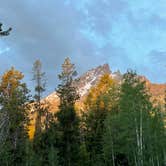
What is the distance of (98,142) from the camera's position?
49.9 m

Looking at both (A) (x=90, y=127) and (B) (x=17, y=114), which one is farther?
(A) (x=90, y=127)

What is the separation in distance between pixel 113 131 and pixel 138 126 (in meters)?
7.02


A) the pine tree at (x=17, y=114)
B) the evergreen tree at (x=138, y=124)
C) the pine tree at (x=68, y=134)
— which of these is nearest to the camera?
the evergreen tree at (x=138, y=124)

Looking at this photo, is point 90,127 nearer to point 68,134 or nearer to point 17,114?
point 68,134

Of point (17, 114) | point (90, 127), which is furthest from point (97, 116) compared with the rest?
point (17, 114)

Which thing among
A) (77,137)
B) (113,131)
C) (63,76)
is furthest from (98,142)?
(63,76)

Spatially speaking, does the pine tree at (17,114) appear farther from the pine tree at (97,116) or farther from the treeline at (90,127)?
the pine tree at (97,116)

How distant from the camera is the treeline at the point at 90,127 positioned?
124ft

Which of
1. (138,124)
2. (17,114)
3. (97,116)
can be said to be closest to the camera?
(138,124)

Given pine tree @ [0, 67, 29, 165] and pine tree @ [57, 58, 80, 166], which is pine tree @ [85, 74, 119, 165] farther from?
pine tree @ [0, 67, 29, 165]

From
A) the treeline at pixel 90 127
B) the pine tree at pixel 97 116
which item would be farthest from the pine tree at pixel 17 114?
the pine tree at pixel 97 116

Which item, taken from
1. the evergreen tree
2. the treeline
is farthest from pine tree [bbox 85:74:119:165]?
the evergreen tree

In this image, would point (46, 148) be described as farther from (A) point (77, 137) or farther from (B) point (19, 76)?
(B) point (19, 76)

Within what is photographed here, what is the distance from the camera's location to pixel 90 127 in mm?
51531
